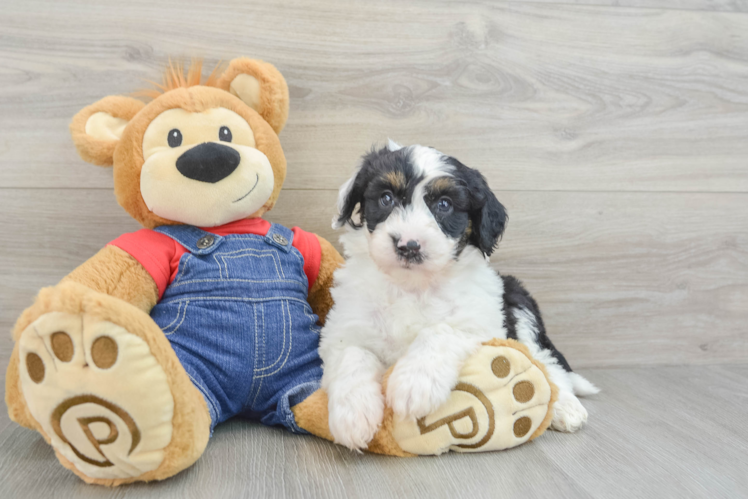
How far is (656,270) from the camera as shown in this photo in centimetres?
214

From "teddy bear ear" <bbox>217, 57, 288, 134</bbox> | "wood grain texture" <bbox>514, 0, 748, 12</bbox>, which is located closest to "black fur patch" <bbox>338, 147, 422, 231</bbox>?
"teddy bear ear" <bbox>217, 57, 288, 134</bbox>

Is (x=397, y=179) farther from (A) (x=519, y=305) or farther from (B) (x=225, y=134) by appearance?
(A) (x=519, y=305)

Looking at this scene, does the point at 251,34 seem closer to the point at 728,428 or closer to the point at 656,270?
the point at 656,270

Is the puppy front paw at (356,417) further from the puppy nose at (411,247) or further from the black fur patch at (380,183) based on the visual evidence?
the black fur patch at (380,183)

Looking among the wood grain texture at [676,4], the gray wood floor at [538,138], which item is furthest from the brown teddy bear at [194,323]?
the wood grain texture at [676,4]

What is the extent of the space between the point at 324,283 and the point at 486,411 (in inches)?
26.3

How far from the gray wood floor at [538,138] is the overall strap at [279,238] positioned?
33 centimetres

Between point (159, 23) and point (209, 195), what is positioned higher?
point (159, 23)

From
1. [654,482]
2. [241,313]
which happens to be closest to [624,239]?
[654,482]

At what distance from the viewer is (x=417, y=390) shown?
118 cm

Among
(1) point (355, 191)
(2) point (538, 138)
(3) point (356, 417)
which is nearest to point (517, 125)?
(2) point (538, 138)

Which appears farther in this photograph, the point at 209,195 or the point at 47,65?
the point at 47,65

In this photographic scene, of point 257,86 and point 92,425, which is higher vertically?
point 257,86

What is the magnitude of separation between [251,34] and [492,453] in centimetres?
153
